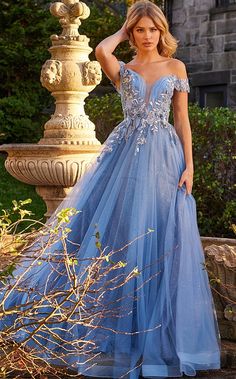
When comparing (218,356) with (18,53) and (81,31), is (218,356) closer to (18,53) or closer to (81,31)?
(18,53)

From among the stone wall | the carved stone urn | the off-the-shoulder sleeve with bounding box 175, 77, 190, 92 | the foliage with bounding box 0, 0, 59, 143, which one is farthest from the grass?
the off-the-shoulder sleeve with bounding box 175, 77, 190, 92

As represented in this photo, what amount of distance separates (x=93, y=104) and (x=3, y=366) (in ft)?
25.8

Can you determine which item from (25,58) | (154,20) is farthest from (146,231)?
(25,58)

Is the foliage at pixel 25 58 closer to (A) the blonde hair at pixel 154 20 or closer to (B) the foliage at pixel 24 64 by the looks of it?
(B) the foliage at pixel 24 64

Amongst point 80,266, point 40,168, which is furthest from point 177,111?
point 40,168

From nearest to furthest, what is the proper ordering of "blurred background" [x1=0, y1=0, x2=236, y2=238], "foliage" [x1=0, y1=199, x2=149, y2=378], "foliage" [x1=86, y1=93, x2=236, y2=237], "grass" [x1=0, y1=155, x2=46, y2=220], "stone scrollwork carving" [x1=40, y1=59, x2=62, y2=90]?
"foliage" [x1=0, y1=199, x2=149, y2=378] < "stone scrollwork carving" [x1=40, y1=59, x2=62, y2=90] < "foliage" [x1=86, y1=93, x2=236, y2=237] < "grass" [x1=0, y1=155, x2=46, y2=220] < "blurred background" [x1=0, y1=0, x2=236, y2=238]

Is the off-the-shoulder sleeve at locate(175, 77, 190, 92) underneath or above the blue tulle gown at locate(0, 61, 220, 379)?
above

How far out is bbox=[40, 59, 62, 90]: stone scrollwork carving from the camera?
720 centimetres

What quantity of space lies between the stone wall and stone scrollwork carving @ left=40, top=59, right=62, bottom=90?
7.07 m

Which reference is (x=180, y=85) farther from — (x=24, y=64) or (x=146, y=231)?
(x=24, y=64)

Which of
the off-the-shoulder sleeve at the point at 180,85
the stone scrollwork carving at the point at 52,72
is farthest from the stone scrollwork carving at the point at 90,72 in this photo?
the off-the-shoulder sleeve at the point at 180,85

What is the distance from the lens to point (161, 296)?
4.84 metres

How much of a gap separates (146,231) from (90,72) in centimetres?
256

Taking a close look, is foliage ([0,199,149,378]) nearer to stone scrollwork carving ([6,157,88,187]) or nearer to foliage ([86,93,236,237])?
stone scrollwork carving ([6,157,88,187])
